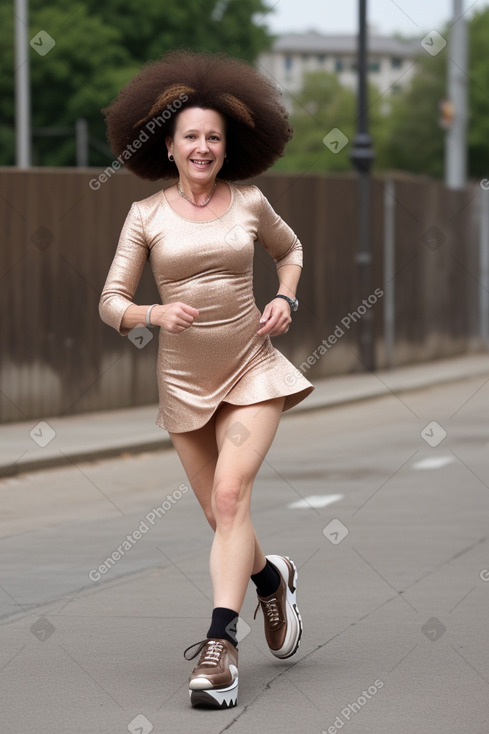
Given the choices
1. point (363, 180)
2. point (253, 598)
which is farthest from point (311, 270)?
point (253, 598)

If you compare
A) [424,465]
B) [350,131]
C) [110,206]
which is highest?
[110,206]

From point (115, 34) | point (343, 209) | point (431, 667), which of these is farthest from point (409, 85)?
point (431, 667)

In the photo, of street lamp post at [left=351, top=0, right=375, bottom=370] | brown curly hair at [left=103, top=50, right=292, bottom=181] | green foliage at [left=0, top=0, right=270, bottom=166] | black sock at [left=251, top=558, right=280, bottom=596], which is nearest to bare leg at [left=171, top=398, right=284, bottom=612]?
black sock at [left=251, top=558, right=280, bottom=596]

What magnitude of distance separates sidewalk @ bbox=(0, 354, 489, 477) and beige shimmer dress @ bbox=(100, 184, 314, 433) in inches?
254

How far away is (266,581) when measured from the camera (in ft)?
18.4

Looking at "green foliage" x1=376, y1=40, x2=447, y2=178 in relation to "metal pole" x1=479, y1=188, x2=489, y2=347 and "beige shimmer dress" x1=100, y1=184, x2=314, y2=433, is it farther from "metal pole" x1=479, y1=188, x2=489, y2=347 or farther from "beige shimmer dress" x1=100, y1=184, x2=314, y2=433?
"beige shimmer dress" x1=100, y1=184, x2=314, y2=433

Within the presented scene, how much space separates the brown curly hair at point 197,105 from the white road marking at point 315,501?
15.2 ft

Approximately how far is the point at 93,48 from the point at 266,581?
49039mm

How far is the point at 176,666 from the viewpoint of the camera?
18.5ft

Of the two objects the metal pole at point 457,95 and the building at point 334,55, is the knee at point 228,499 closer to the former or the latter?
the metal pole at point 457,95

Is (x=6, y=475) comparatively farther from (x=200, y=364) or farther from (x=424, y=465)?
(x=200, y=364)

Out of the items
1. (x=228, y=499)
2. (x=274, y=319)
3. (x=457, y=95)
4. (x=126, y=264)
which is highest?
(x=126, y=264)

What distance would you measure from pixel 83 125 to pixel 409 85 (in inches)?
1741

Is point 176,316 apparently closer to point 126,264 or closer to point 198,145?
point 126,264
